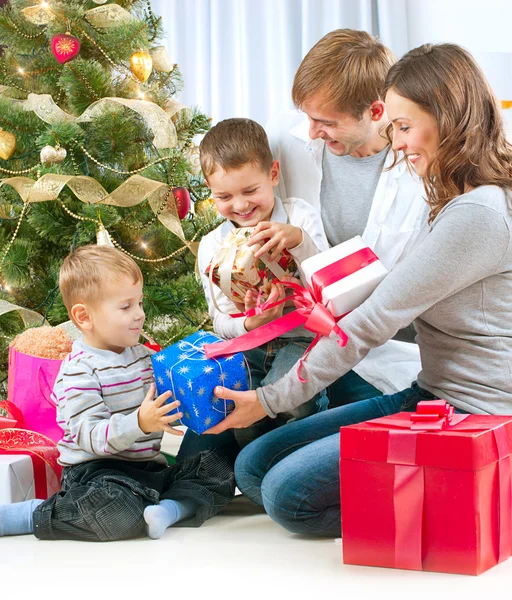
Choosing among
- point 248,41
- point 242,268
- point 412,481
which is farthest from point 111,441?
point 248,41

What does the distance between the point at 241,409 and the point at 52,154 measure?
4.23 feet

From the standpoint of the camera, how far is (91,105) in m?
2.54

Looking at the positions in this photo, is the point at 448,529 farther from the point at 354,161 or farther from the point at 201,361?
the point at 354,161

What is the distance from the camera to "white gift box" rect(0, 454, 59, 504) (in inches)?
73.5

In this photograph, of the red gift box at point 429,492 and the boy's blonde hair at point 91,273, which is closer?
the red gift box at point 429,492

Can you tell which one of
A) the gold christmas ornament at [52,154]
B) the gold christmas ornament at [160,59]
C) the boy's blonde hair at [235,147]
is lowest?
the gold christmas ornament at [52,154]

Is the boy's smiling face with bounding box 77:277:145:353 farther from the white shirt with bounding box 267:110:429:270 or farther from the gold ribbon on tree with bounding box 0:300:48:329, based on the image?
the gold ribbon on tree with bounding box 0:300:48:329

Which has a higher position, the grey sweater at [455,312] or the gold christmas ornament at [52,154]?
the gold christmas ornament at [52,154]

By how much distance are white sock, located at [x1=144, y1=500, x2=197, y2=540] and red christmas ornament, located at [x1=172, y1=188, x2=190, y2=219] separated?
1191mm

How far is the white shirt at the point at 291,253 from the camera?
1814mm

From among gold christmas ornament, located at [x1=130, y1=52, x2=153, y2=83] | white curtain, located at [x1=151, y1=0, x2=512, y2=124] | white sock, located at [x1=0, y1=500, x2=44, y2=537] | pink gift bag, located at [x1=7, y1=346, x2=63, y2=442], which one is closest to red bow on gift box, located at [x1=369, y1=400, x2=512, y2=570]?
white sock, located at [x1=0, y1=500, x2=44, y2=537]

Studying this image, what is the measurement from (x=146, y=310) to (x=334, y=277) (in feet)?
4.07

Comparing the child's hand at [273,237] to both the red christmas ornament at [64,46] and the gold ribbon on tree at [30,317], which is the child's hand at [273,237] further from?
the red christmas ornament at [64,46]

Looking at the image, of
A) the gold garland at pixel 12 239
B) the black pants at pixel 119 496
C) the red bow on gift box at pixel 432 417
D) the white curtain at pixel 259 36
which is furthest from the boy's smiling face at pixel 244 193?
the white curtain at pixel 259 36
